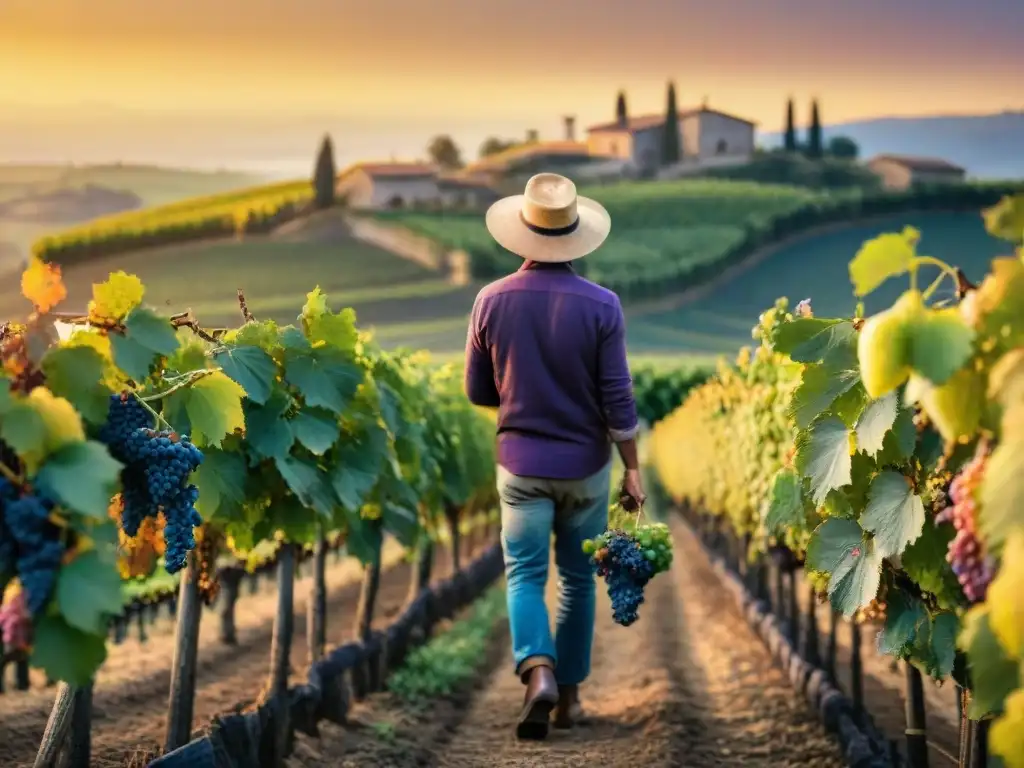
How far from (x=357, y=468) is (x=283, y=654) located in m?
0.85

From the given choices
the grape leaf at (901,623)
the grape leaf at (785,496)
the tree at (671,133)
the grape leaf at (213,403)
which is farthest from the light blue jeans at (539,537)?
the tree at (671,133)

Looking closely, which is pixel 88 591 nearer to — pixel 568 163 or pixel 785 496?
pixel 785 496

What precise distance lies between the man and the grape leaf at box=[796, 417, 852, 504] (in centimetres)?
139

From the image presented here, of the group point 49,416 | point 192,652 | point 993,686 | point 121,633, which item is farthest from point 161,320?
point 121,633

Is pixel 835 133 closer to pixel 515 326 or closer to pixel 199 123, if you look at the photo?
pixel 199 123

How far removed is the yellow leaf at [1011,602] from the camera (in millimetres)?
1809

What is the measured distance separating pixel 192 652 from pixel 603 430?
1447mm

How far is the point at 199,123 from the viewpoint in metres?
47.3

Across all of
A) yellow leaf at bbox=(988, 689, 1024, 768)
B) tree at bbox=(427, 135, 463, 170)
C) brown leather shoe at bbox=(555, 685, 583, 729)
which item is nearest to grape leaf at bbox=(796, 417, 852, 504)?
yellow leaf at bbox=(988, 689, 1024, 768)

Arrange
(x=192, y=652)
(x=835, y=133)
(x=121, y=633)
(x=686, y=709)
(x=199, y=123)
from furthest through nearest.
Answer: (x=835, y=133)
(x=199, y=123)
(x=121, y=633)
(x=686, y=709)
(x=192, y=652)

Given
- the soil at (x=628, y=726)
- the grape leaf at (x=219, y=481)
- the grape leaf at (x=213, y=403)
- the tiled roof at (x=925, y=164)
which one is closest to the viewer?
the grape leaf at (x=213, y=403)

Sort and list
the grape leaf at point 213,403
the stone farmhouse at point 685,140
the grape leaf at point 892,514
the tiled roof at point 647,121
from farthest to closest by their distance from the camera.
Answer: the tiled roof at point 647,121 → the stone farmhouse at point 685,140 → the grape leaf at point 213,403 → the grape leaf at point 892,514

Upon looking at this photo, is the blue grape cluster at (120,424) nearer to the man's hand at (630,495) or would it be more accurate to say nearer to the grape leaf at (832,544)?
the grape leaf at (832,544)

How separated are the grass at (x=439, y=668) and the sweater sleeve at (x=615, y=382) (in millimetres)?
2207
